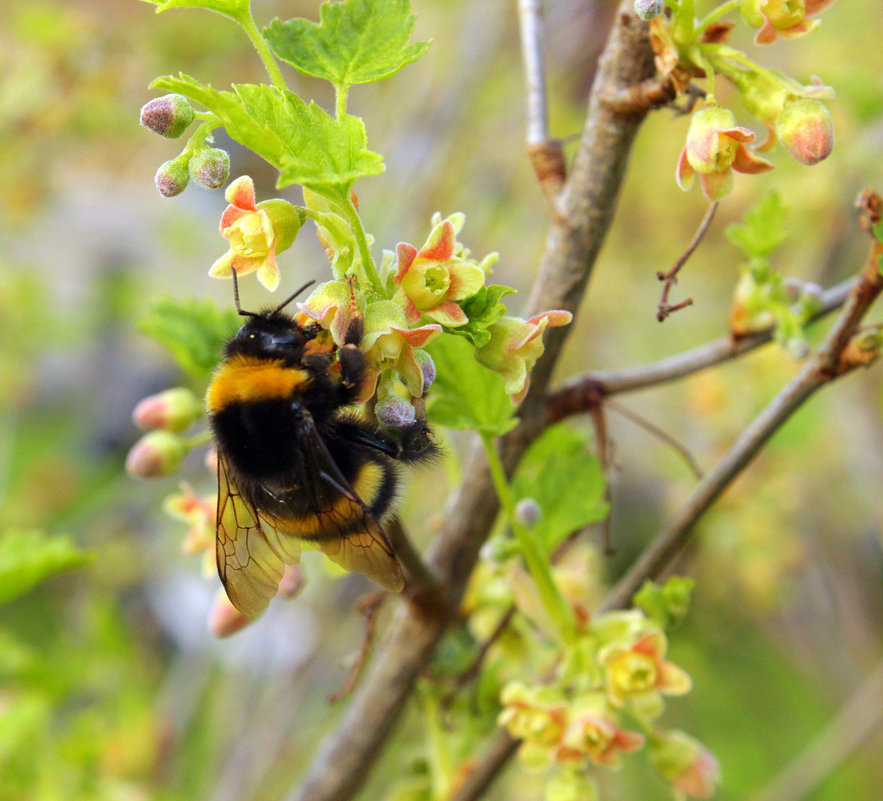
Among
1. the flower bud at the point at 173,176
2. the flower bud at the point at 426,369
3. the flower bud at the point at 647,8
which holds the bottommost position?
the flower bud at the point at 426,369

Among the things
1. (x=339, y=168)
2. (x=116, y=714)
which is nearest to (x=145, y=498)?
(x=116, y=714)

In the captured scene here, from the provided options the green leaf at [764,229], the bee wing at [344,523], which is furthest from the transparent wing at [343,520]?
the green leaf at [764,229]

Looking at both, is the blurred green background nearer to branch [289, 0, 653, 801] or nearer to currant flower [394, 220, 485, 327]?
branch [289, 0, 653, 801]

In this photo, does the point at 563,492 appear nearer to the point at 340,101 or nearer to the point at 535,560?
the point at 535,560

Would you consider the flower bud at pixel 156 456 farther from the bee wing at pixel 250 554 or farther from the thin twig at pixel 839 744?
the thin twig at pixel 839 744

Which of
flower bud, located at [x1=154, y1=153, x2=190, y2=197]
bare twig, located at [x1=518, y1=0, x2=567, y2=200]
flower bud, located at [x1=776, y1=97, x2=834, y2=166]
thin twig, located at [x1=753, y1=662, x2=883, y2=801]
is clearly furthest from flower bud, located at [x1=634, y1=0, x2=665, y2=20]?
thin twig, located at [x1=753, y1=662, x2=883, y2=801]

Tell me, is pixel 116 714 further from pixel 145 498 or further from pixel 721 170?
pixel 721 170

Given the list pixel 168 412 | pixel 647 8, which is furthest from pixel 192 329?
pixel 647 8
